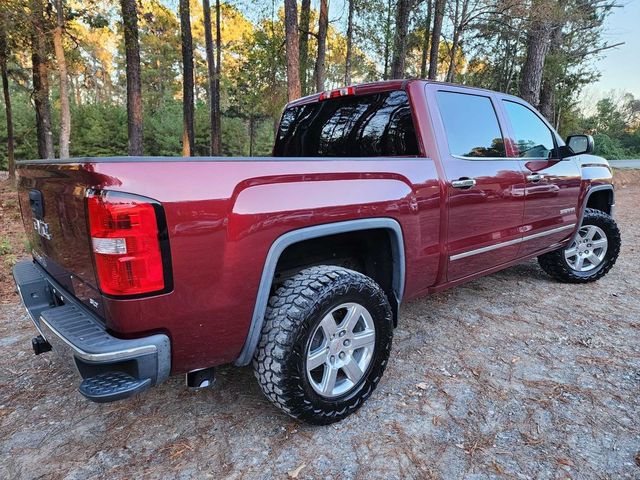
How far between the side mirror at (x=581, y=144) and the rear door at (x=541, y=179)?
11 cm

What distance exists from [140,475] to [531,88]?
13.6m

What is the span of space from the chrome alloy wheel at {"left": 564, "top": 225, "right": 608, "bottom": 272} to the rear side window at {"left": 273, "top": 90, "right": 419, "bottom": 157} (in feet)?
8.83

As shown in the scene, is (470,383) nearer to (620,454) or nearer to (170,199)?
(620,454)

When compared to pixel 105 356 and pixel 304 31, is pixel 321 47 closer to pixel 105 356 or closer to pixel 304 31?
pixel 304 31

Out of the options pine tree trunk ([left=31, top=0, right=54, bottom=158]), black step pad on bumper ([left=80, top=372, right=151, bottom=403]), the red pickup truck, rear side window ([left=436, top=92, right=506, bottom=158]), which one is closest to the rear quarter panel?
the red pickup truck

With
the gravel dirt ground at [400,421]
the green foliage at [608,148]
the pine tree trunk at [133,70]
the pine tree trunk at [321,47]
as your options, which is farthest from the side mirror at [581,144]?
the green foliage at [608,148]

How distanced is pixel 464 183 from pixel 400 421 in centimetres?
158

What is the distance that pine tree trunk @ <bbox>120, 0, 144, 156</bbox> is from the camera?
946cm

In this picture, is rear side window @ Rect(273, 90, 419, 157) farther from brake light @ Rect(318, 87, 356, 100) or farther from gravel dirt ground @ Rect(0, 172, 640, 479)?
gravel dirt ground @ Rect(0, 172, 640, 479)

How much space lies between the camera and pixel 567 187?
152 inches

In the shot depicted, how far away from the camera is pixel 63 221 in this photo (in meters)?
1.82

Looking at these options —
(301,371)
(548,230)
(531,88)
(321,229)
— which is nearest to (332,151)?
(321,229)

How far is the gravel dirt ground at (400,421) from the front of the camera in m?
1.91

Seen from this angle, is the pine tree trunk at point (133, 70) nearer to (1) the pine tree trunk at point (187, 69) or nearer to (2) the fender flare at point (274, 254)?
(1) the pine tree trunk at point (187, 69)
